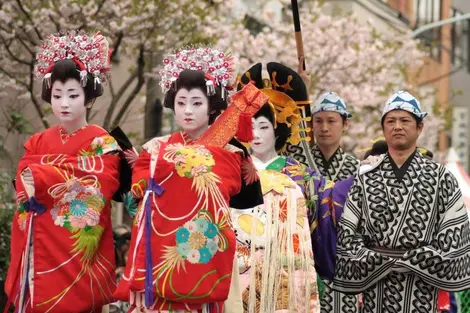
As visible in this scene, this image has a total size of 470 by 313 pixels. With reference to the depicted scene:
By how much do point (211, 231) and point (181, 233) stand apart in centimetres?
17

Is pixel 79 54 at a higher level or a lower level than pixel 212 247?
higher

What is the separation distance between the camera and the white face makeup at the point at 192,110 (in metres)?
7.25

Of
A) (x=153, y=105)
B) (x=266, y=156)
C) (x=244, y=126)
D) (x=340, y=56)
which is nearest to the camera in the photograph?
(x=244, y=126)

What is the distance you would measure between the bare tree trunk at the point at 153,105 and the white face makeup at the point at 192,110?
6.81 meters

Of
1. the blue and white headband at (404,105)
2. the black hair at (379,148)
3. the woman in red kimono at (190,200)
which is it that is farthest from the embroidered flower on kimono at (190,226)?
the black hair at (379,148)

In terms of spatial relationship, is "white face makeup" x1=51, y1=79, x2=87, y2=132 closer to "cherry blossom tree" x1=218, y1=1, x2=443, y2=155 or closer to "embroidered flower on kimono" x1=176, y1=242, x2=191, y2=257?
"embroidered flower on kimono" x1=176, y1=242, x2=191, y2=257

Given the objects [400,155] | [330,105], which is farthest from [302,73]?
[400,155]

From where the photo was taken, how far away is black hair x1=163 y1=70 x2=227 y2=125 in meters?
7.28

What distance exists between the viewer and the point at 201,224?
699 centimetres

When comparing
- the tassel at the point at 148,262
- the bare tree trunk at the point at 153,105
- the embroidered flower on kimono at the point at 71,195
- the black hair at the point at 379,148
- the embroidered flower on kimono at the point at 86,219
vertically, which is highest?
the bare tree trunk at the point at 153,105

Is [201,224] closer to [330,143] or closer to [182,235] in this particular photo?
[182,235]

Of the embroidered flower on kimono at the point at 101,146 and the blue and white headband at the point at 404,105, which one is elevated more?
the blue and white headband at the point at 404,105

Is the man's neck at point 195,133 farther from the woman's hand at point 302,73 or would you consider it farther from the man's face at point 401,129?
the woman's hand at point 302,73

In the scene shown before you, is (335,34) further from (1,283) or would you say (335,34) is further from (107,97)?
(1,283)
